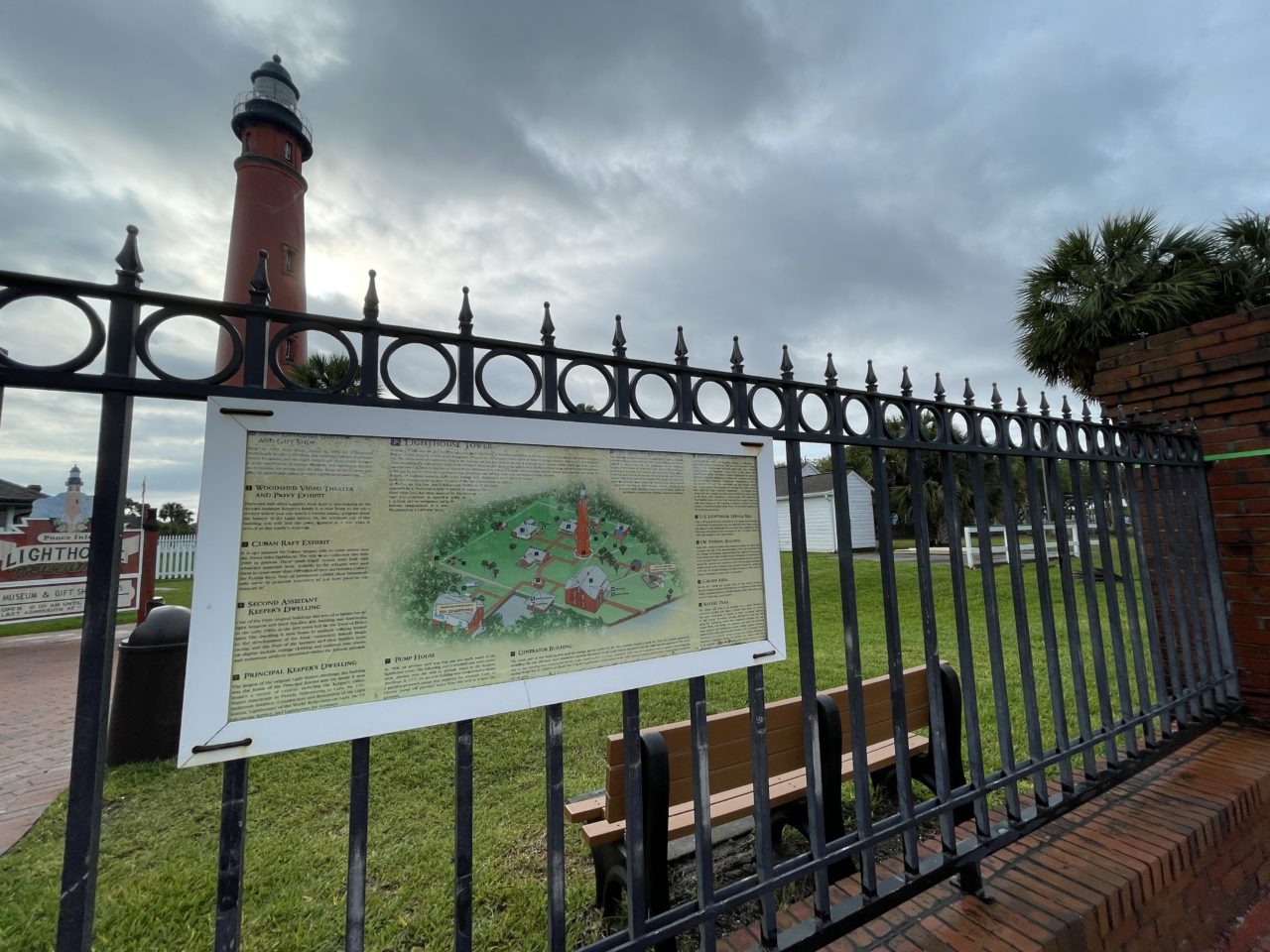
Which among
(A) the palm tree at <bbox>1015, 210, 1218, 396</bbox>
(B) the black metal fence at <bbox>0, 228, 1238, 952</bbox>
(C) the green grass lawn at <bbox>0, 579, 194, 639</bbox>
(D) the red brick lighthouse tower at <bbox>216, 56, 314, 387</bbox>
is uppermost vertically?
(D) the red brick lighthouse tower at <bbox>216, 56, 314, 387</bbox>

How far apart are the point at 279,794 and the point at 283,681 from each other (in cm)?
313

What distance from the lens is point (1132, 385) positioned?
3.54 metres

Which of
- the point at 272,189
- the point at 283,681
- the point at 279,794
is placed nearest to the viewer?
the point at 283,681

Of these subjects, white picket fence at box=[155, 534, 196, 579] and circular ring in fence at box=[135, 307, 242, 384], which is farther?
white picket fence at box=[155, 534, 196, 579]

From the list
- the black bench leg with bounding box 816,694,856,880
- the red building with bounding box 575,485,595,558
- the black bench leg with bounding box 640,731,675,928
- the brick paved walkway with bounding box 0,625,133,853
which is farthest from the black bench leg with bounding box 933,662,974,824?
the brick paved walkway with bounding box 0,625,133,853

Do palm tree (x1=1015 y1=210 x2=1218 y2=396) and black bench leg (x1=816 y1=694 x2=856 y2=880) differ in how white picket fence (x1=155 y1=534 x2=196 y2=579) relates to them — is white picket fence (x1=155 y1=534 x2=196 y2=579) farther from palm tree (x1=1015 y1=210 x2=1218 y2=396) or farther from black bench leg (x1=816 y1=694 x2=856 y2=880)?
palm tree (x1=1015 y1=210 x2=1218 y2=396)

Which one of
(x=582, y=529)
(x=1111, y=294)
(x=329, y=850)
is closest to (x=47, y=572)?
(x=329, y=850)

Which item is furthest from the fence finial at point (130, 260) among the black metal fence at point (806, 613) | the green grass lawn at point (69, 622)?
the green grass lawn at point (69, 622)

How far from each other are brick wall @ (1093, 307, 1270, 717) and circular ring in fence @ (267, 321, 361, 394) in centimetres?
415

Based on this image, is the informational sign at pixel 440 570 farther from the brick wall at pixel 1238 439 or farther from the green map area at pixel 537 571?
the brick wall at pixel 1238 439

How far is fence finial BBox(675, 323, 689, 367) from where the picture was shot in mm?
1556

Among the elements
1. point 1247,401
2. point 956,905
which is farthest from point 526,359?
point 1247,401

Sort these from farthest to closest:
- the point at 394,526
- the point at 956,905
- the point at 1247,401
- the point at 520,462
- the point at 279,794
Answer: the point at 279,794, the point at 1247,401, the point at 956,905, the point at 520,462, the point at 394,526

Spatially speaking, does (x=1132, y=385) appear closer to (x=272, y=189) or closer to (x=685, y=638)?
(x=685, y=638)
